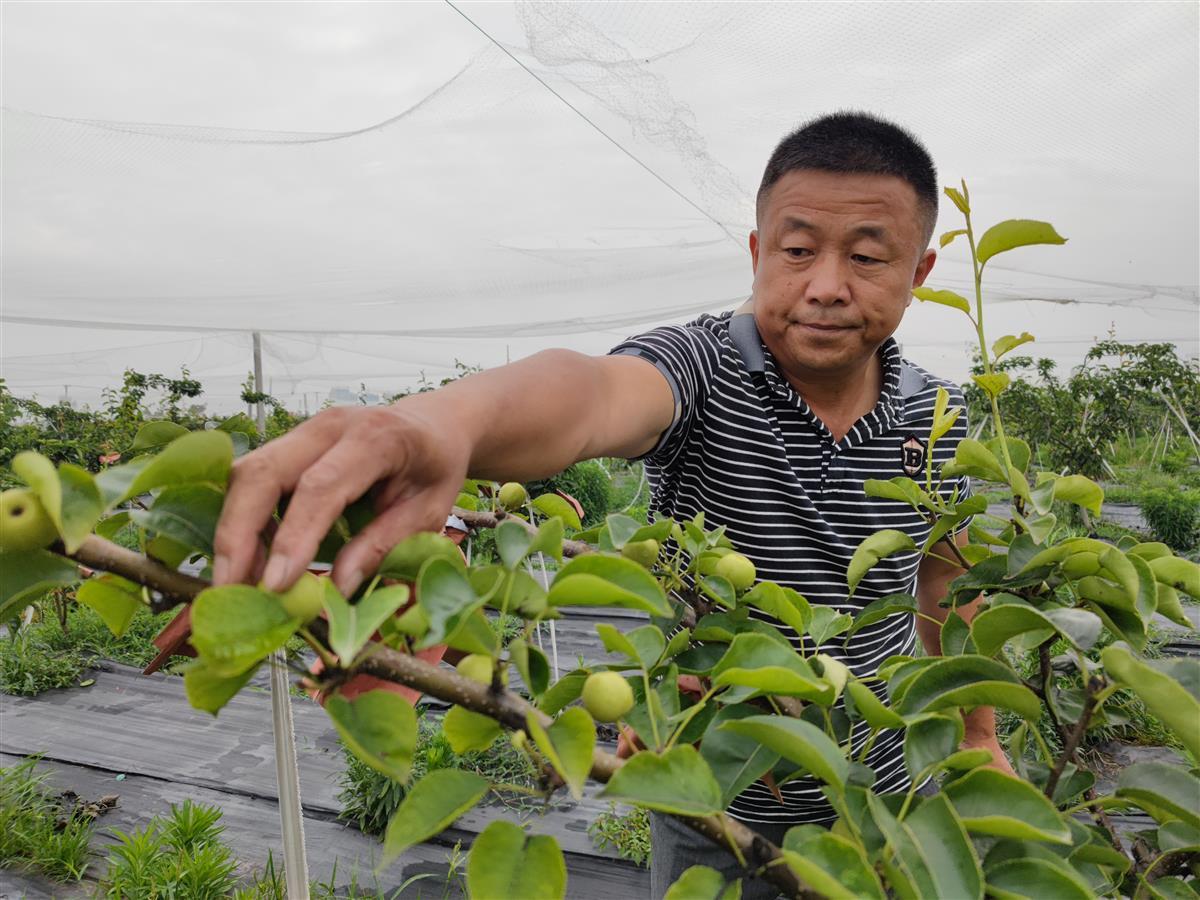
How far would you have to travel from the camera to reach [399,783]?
2.26 m

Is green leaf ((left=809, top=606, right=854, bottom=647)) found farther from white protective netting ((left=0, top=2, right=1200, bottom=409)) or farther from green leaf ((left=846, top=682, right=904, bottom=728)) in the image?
white protective netting ((left=0, top=2, right=1200, bottom=409))

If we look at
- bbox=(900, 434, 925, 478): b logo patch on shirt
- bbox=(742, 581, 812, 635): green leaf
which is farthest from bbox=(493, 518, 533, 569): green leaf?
bbox=(900, 434, 925, 478): b logo patch on shirt

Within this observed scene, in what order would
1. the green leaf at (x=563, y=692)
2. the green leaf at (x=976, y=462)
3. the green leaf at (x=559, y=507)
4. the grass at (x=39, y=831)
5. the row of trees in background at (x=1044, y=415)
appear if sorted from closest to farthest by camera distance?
1. the green leaf at (x=563, y=692)
2. the green leaf at (x=976, y=462)
3. the green leaf at (x=559, y=507)
4. the grass at (x=39, y=831)
5. the row of trees in background at (x=1044, y=415)

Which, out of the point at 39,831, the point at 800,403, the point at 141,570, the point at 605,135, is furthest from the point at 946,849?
the point at 605,135

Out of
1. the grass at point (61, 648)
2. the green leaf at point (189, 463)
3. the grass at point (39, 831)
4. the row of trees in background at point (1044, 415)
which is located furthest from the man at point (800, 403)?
the row of trees in background at point (1044, 415)

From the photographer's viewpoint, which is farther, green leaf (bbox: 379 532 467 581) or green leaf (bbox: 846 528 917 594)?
green leaf (bbox: 846 528 917 594)

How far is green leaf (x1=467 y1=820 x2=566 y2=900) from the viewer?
1.41 ft

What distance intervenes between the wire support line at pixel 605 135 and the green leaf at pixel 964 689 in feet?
13.9

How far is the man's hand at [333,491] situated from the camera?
409mm

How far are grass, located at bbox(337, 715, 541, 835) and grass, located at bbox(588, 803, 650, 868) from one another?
25 cm

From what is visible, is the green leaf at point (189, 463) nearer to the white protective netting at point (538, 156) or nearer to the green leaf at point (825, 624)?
the green leaf at point (825, 624)

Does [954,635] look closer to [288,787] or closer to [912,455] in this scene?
[912,455]

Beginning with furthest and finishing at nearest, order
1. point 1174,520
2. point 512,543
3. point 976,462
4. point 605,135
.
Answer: point 1174,520 < point 605,135 < point 976,462 < point 512,543

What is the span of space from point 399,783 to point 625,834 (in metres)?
0.64
